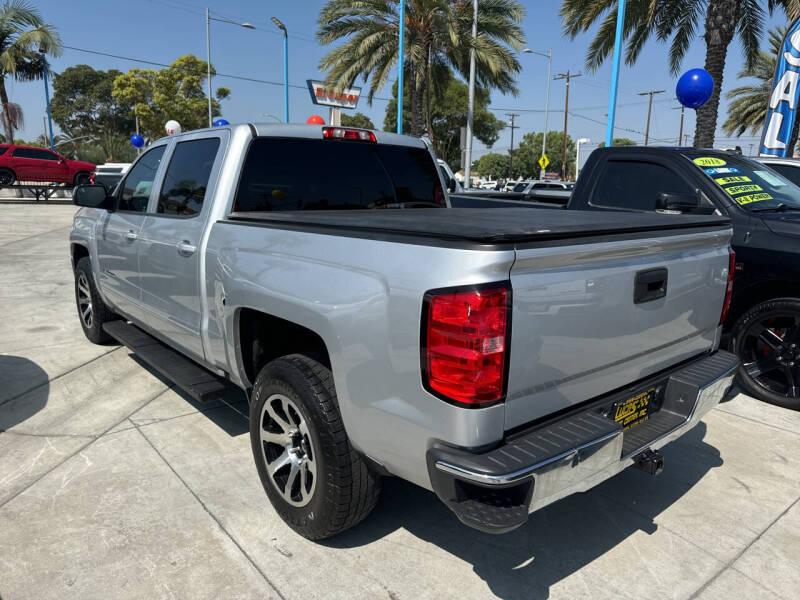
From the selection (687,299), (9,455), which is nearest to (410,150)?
(687,299)

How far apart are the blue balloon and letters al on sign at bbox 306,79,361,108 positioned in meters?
15.2

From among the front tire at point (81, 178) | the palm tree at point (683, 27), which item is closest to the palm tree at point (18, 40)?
the front tire at point (81, 178)

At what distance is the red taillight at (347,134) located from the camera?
3.61 meters

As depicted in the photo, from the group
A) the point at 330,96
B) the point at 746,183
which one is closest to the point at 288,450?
the point at 746,183

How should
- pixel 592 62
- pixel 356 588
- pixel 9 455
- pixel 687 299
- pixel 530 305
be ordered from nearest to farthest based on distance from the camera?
pixel 530 305
pixel 356 588
pixel 687 299
pixel 9 455
pixel 592 62

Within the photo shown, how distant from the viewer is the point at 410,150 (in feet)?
13.5

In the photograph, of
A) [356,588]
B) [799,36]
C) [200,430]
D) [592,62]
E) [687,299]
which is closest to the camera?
[356,588]

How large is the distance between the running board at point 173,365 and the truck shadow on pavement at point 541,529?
1103 millimetres

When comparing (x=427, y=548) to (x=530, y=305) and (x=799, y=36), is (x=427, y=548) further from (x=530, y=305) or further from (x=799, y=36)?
(x=799, y=36)

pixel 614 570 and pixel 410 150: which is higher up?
pixel 410 150

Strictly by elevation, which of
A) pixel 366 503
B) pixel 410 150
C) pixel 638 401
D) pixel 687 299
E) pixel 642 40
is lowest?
pixel 366 503

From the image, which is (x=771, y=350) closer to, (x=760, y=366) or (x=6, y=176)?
(x=760, y=366)

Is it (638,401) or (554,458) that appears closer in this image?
(554,458)

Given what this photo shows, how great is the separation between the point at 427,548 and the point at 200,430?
188 cm
